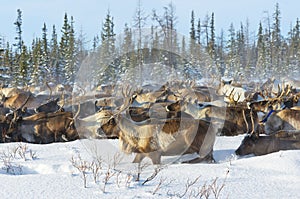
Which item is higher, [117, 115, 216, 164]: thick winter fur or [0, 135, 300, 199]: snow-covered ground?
[117, 115, 216, 164]: thick winter fur

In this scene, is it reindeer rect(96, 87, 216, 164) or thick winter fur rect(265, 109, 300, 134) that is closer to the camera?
reindeer rect(96, 87, 216, 164)

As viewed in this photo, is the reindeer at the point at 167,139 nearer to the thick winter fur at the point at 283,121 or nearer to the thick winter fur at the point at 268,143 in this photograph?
the thick winter fur at the point at 268,143

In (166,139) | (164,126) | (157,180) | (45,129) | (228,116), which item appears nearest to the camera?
(157,180)

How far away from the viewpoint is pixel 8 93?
20781mm

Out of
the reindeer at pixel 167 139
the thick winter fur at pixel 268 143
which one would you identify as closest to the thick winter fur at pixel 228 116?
the thick winter fur at pixel 268 143

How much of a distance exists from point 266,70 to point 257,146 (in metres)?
39.1

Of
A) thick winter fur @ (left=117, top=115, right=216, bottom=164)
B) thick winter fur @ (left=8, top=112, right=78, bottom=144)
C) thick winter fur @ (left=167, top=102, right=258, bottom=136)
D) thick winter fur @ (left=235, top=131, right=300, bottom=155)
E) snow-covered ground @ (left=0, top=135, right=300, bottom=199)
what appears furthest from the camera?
thick winter fur @ (left=167, top=102, right=258, bottom=136)

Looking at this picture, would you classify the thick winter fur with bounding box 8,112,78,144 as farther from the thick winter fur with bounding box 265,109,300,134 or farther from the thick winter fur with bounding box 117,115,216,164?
the thick winter fur with bounding box 265,109,300,134

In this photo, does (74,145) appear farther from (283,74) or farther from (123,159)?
(283,74)

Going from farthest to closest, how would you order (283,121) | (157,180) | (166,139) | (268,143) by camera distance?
(283,121) < (268,143) < (166,139) < (157,180)

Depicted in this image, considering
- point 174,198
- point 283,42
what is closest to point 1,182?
point 174,198

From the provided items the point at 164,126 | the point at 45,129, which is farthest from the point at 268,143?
the point at 45,129

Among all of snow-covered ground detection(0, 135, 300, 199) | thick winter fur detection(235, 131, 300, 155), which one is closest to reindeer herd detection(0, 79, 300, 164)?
thick winter fur detection(235, 131, 300, 155)

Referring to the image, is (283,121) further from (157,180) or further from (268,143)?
(157,180)
